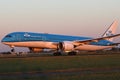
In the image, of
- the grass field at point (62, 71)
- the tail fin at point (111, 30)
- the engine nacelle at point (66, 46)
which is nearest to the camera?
the grass field at point (62, 71)

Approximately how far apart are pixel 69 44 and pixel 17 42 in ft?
29.4

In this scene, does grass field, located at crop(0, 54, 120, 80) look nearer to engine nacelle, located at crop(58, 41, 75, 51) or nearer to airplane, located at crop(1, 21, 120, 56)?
airplane, located at crop(1, 21, 120, 56)

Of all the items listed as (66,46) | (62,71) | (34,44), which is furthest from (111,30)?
(62,71)

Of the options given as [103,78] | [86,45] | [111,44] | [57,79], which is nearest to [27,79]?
[57,79]

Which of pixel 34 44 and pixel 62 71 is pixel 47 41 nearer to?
pixel 34 44

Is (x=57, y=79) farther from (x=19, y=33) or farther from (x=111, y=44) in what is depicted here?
(x=111, y=44)

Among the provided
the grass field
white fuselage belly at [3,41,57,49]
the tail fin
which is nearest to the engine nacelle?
white fuselage belly at [3,41,57,49]

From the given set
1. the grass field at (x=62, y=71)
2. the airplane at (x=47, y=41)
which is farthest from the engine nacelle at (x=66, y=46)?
the grass field at (x=62, y=71)

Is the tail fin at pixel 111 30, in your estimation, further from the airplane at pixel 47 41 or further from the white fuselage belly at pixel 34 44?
the white fuselage belly at pixel 34 44

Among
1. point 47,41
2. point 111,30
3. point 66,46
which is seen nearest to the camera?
point 47,41

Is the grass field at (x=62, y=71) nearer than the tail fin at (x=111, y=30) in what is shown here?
Yes

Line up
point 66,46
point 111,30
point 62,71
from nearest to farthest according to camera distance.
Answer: point 62,71, point 66,46, point 111,30

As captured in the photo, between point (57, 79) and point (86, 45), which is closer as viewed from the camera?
point (57, 79)

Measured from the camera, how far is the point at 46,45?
5959 cm
